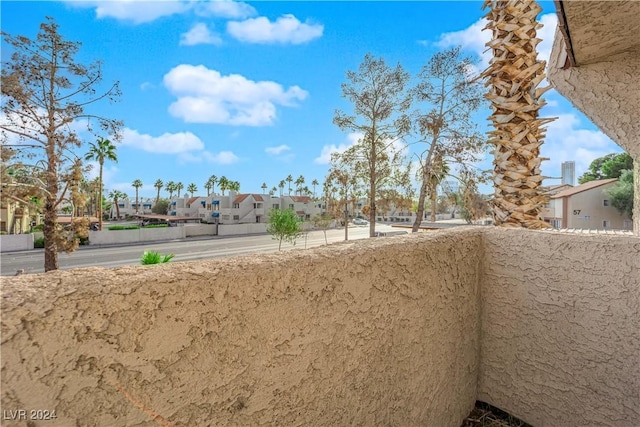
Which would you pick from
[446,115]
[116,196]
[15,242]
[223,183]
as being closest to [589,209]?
[446,115]

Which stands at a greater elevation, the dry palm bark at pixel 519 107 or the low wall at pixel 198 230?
the dry palm bark at pixel 519 107

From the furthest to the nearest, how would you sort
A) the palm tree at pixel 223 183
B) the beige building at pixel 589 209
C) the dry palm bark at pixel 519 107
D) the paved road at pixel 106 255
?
the palm tree at pixel 223 183 → the paved road at pixel 106 255 → the beige building at pixel 589 209 → the dry palm bark at pixel 519 107

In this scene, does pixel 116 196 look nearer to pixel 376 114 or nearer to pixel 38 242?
pixel 38 242

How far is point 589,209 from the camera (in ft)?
54.3

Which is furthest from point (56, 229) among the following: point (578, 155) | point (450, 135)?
point (578, 155)

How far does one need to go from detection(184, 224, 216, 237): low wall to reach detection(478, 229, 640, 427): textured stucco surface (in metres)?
31.3

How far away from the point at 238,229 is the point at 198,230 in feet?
12.7

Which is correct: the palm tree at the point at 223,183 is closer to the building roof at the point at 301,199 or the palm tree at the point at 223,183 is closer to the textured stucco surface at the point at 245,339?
the building roof at the point at 301,199

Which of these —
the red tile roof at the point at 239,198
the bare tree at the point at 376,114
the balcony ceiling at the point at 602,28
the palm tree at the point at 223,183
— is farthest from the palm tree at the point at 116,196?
the balcony ceiling at the point at 602,28

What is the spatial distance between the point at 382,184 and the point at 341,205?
3.76 metres

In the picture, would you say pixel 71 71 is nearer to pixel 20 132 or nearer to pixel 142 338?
pixel 20 132

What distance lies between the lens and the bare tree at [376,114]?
573 inches

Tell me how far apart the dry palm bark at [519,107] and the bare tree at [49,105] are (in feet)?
48.3

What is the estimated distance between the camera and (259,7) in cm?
1478
